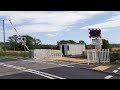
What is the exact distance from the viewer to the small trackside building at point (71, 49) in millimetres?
53666

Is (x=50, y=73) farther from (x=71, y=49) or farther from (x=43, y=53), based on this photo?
(x=71, y=49)

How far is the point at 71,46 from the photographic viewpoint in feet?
179

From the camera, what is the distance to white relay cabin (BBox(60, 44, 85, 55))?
2114 inches

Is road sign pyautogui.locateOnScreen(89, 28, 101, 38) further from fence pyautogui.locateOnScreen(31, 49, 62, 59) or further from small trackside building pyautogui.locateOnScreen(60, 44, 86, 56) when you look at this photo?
small trackside building pyautogui.locateOnScreen(60, 44, 86, 56)

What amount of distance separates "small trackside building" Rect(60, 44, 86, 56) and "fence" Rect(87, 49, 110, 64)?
2351 cm

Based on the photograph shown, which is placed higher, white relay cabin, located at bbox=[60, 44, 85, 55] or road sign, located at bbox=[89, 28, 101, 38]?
road sign, located at bbox=[89, 28, 101, 38]

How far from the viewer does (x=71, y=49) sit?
55.2 m

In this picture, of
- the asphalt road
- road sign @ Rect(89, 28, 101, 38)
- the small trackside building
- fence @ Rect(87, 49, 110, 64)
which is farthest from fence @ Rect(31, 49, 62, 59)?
the asphalt road
